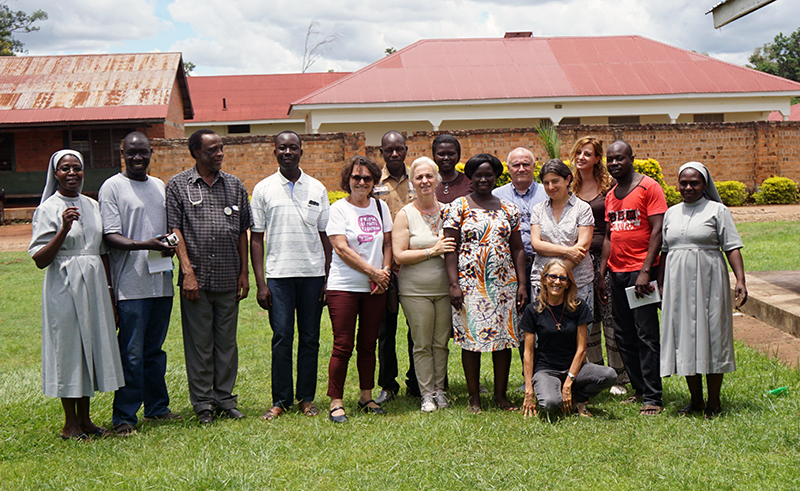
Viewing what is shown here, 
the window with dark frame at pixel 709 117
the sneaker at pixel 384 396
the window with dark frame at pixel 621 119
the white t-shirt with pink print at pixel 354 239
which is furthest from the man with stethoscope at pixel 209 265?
the window with dark frame at pixel 709 117

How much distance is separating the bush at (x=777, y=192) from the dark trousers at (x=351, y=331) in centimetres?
1777

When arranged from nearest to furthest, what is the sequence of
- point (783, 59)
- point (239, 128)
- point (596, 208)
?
point (596, 208) → point (239, 128) → point (783, 59)

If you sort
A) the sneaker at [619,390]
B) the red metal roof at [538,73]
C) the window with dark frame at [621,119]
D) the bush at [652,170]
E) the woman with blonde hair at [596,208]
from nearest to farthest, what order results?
the woman with blonde hair at [596,208], the sneaker at [619,390], the bush at [652,170], the red metal roof at [538,73], the window with dark frame at [621,119]

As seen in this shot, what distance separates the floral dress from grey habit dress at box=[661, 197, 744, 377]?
105 centimetres

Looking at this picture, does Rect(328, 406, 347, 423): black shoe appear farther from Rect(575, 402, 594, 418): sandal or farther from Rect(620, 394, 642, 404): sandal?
Rect(620, 394, 642, 404): sandal

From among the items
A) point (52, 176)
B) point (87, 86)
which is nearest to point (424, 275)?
point (52, 176)

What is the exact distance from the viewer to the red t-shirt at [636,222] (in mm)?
4672

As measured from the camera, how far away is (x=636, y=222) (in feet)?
15.4

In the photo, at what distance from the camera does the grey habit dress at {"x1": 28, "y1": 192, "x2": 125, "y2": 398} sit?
4.29 m

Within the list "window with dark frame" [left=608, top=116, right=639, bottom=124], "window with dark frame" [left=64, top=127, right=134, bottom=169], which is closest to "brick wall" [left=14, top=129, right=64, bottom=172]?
"window with dark frame" [left=64, top=127, right=134, bottom=169]

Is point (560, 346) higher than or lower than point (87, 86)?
lower

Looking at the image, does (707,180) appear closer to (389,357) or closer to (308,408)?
(389,357)

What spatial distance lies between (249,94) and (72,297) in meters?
26.3

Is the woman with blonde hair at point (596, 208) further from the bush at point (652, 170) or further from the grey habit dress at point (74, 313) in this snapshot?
the bush at point (652, 170)
